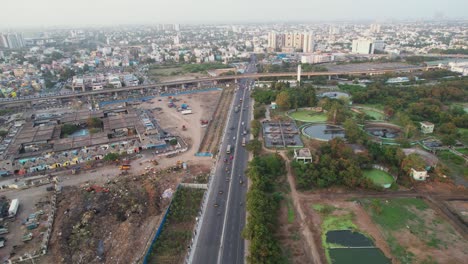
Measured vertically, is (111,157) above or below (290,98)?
below

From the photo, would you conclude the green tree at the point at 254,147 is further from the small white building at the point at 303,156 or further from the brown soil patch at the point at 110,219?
the brown soil patch at the point at 110,219

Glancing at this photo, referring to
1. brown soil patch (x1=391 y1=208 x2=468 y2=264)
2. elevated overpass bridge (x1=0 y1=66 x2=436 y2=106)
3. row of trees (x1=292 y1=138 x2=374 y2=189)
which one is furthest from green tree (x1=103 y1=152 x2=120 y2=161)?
elevated overpass bridge (x1=0 y1=66 x2=436 y2=106)

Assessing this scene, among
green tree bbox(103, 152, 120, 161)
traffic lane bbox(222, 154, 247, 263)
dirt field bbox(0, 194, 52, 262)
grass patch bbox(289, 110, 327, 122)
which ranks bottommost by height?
dirt field bbox(0, 194, 52, 262)

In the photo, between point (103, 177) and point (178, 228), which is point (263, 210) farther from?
point (103, 177)

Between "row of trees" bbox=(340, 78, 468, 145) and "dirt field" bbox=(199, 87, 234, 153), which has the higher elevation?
"row of trees" bbox=(340, 78, 468, 145)

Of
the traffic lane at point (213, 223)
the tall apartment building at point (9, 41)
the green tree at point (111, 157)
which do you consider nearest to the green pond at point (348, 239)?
the traffic lane at point (213, 223)

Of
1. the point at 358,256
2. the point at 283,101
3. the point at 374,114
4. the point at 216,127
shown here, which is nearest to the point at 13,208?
the point at 216,127

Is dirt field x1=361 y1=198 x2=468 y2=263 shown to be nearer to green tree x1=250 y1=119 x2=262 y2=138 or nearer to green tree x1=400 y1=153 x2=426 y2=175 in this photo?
green tree x1=400 y1=153 x2=426 y2=175
